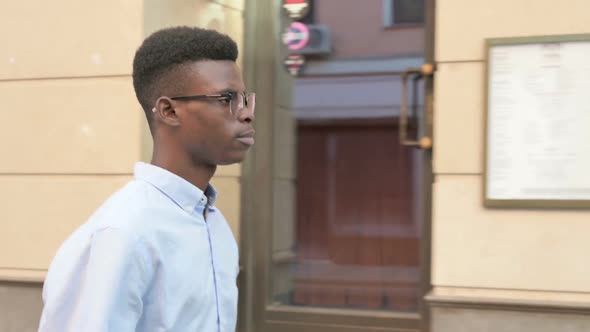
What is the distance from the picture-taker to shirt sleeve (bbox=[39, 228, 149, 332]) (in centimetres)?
145

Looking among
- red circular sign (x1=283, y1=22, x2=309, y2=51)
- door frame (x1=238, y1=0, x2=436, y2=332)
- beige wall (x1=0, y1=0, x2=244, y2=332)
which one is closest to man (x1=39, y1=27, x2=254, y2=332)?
beige wall (x1=0, y1=0, x2=244, y2=332)

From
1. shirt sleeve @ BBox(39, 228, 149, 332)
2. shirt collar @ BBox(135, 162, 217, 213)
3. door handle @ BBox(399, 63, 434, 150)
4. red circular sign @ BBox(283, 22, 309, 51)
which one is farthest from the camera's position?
red circular sign @ BBox(283, 22, 309, 51)

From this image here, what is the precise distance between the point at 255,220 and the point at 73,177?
1151 mm

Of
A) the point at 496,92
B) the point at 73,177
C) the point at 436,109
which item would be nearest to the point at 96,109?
the point at 73,177

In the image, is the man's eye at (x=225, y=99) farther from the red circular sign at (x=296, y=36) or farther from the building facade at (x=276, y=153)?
the red circular sign at (x=296, y=36)

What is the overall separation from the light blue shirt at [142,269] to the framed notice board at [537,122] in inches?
92.7

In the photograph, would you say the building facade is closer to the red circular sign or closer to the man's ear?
the red circular sign

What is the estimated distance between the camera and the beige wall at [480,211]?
365cm

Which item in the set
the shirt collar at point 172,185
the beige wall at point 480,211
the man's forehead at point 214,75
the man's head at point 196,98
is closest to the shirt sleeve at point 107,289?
the shirt collar at point 172,185

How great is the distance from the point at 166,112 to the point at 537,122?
2481 millimetres

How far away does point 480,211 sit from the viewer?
12.4 feet

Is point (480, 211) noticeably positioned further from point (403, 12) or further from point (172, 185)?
point (172, 185)

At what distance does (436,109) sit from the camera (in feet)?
12.7

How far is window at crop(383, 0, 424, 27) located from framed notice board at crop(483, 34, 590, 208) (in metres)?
0.68
